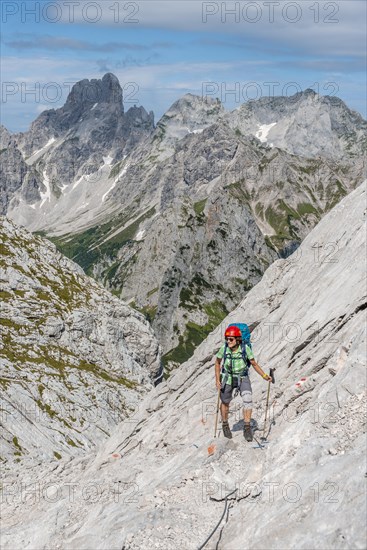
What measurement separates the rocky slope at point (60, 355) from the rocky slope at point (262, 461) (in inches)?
905

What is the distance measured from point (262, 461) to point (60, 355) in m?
64.7

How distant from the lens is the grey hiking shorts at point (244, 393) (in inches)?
970

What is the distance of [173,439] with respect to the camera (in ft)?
101

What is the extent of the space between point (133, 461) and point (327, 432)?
11.6 meters

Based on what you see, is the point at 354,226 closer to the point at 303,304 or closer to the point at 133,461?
the point at 303,304

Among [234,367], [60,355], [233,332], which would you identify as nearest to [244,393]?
[234,367]

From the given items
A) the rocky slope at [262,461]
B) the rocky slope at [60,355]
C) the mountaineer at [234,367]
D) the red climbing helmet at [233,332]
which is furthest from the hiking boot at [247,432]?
the rocky slope at [60,355]

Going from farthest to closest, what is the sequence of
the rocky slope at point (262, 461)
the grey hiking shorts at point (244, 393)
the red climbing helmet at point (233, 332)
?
the red climbing helmet at point (233, 332) → the grey hiking shorts at point (244, 393) → the rocky slope at point (262, 461)

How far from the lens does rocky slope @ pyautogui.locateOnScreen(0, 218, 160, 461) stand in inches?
2525

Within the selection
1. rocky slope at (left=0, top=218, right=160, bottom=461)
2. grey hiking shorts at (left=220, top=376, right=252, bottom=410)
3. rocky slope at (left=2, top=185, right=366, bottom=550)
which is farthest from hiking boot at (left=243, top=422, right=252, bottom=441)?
rocky slope at (left=0, top=218, right=160, bottom=461)

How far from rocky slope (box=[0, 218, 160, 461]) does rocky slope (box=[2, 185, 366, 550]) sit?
23.0 meters

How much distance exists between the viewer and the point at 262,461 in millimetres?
22266

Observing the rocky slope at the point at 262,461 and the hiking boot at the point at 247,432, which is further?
the hiking boot at the point at 247,432

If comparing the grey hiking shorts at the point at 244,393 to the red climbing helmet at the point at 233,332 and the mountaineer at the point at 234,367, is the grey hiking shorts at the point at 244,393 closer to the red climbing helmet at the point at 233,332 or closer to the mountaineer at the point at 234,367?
the mountaineer at the point at 234,367
